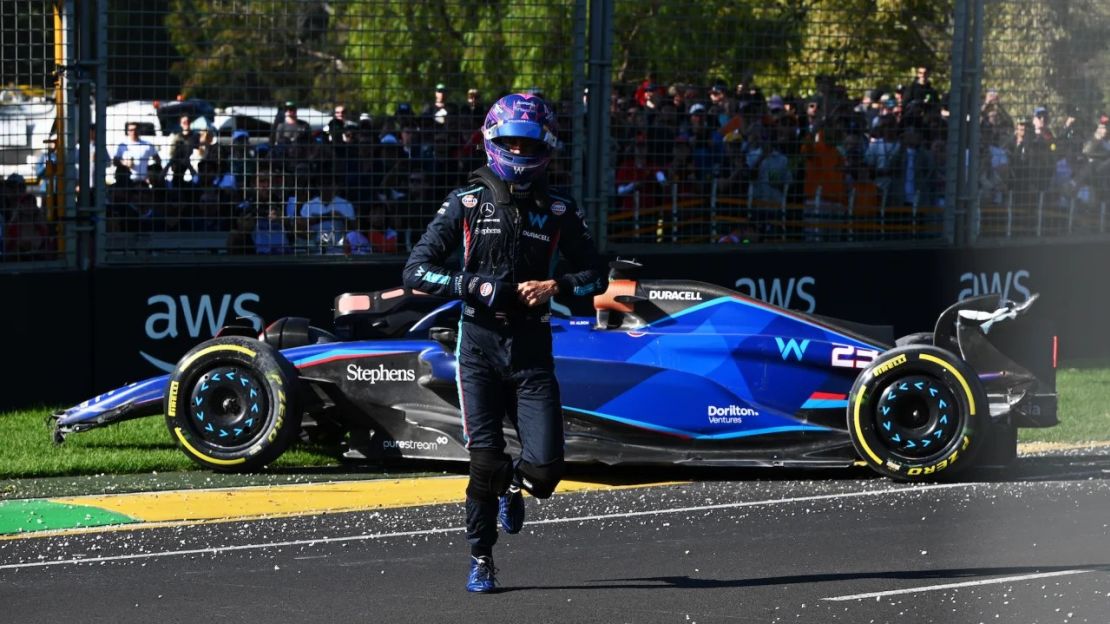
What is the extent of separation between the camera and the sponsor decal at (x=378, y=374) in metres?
8.88

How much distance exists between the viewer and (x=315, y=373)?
898 centimetres

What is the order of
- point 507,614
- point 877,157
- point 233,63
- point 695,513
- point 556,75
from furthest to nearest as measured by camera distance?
point 877,157 → point 556,75 → point 233,63 → point 695,513 → point 507,614

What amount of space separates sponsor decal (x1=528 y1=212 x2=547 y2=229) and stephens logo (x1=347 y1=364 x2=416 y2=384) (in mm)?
2891

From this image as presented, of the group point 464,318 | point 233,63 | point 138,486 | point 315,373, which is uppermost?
point 233,63

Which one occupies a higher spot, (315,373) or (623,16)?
(623,16)

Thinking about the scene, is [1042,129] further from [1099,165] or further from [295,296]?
[295,296]

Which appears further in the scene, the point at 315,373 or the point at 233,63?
Answer: the point at 233,63

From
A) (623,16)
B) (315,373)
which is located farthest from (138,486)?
(623,16)

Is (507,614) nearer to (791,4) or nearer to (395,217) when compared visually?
(395,217)

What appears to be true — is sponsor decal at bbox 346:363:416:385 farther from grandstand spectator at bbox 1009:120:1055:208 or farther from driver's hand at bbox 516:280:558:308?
grandstand spectator at bbox 1009:120:1055:208

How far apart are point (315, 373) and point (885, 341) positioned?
3.29m

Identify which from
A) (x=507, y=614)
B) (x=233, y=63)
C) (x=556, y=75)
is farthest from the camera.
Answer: (x=556, y=75)

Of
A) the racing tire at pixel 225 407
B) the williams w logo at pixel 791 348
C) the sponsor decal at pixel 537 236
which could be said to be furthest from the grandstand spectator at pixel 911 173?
the sponsor decal at pixel 537 236

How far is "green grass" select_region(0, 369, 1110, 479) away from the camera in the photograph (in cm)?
916
